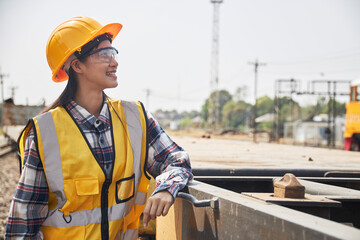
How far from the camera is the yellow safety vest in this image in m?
1.99

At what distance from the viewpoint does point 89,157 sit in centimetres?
204

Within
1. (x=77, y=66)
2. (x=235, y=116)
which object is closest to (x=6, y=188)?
(x=77, y=66)

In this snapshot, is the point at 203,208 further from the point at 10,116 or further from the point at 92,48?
the point at 10,116

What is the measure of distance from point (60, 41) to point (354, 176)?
2373 millimetres

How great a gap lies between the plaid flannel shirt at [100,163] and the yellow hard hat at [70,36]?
0.29 m

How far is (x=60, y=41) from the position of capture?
233cm

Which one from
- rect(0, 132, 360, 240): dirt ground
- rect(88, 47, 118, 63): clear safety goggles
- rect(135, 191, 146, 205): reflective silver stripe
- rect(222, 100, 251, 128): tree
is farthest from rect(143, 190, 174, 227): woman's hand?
rect(222, 100, 251, 128): tree

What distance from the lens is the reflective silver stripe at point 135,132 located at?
7.32ft

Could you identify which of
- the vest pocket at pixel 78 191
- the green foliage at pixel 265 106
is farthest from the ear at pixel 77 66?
the green foliage at pixel 265 106

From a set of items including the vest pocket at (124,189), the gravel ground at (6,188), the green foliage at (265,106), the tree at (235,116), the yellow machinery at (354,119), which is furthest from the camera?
the green foliage at (265,106)

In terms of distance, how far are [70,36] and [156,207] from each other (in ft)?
3.51

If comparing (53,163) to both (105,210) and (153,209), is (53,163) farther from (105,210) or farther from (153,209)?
(153,209)

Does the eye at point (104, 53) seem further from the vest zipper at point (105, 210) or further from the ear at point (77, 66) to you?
the vest zipper at point (105, 210)

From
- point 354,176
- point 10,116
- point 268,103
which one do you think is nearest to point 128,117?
point 354,176
